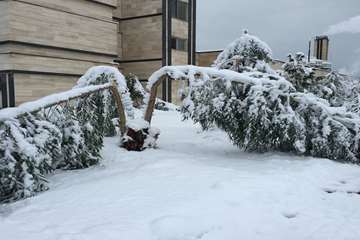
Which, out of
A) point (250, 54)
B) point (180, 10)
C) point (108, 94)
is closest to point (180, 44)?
point (180, 10)

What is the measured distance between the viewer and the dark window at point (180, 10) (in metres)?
19.2

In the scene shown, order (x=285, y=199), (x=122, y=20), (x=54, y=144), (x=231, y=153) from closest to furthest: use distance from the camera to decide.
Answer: (x=285, y=199) → (x=54, y=144) → (x=231, y=153) → (x=122, y=20)

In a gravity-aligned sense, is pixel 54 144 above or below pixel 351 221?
above

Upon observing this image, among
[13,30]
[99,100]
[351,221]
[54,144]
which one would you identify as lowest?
[351,221]

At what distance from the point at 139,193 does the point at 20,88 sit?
10.3 meters

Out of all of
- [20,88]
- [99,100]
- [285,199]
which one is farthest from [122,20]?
[285,199]

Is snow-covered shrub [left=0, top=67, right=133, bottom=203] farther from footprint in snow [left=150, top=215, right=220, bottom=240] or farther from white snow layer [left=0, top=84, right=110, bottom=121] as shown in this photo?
footprint in snow [left=150, top=215, right=220, bottom=240]


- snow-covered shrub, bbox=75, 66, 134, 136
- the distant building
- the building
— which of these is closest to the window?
the building

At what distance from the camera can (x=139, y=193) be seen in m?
3.52

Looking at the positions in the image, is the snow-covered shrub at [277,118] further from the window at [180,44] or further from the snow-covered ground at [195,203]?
the window at [180,44]

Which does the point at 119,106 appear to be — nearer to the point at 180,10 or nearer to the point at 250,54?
the point at 250,54

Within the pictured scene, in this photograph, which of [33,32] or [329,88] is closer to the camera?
[329,88]

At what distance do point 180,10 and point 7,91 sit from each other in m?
11.1

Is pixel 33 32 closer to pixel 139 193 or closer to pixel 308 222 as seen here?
pixel 139 193
